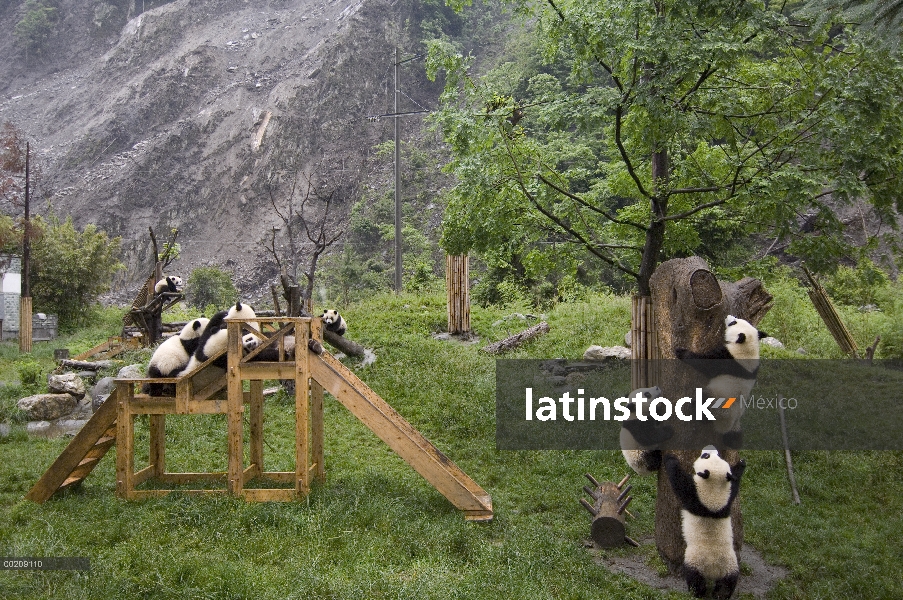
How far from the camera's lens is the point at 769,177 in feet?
23.0

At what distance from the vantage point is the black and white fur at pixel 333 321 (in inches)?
425

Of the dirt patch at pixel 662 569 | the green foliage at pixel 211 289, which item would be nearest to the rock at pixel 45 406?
the dirt patch at pixel 662 569

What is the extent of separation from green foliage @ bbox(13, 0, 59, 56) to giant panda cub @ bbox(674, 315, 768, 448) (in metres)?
54.1

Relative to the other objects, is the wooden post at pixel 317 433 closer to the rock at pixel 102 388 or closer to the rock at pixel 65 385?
the rock at pixel 102 388

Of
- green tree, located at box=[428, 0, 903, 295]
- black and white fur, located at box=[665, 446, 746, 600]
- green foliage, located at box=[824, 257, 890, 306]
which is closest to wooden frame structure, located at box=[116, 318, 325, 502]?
green tree, located at box=[428, 0, 903, 295]

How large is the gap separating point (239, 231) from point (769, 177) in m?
32.5

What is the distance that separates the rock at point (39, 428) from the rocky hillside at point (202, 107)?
21615mm

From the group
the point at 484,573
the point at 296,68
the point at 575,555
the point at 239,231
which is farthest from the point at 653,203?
the point at 296,68

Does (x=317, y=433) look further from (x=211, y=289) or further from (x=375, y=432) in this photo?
(x=211, y=289)

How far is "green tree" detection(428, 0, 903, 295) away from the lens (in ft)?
22.7

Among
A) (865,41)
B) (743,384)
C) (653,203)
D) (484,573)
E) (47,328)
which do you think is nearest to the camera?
(484,573)

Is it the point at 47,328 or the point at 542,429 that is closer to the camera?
the point at 542,429

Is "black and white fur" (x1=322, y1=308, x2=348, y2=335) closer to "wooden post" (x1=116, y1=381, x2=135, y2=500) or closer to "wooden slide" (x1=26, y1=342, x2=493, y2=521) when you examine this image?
"wooden slide" (x1=26, y1=342, x2=493, y2=521)

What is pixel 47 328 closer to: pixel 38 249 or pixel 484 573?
pixel 38 249
